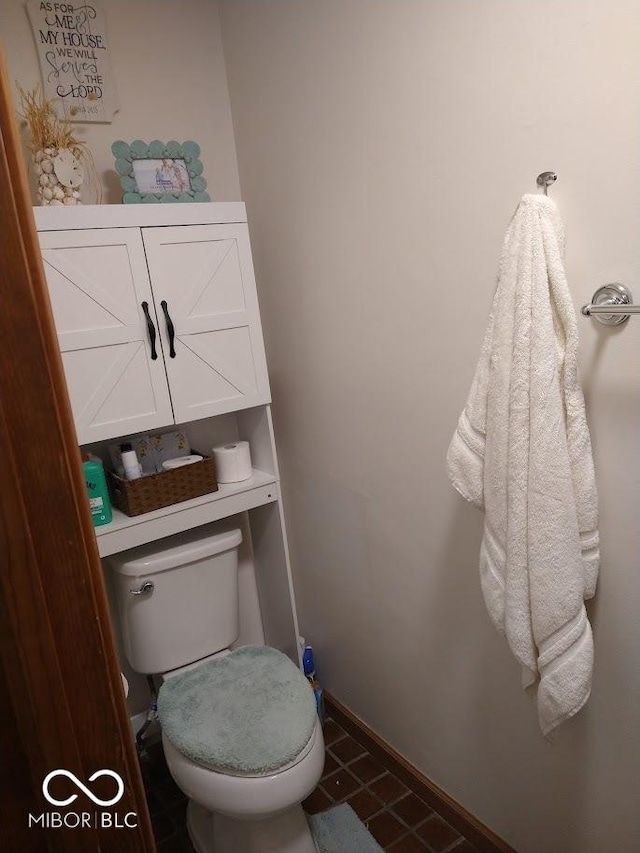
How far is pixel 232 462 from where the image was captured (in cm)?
193

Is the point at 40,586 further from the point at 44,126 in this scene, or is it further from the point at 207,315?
the point at 44,126

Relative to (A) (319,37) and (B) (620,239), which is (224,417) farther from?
(B) (620,239)

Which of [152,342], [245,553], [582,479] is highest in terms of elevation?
[152,342]

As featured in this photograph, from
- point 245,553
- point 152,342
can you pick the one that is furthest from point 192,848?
point 152,342

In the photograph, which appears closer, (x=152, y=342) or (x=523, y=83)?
(x=523, y=83)

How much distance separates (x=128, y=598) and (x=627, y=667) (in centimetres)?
128

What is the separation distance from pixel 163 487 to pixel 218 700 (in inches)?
23.2

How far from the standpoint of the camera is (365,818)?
1736 mm

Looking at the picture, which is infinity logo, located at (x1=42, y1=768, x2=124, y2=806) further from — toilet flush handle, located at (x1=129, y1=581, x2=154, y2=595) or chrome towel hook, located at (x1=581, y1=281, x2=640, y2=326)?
toilet flush handle, located at (x1=129, y1=581, x2=154, y2=595)

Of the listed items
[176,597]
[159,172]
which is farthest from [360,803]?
[159,172]

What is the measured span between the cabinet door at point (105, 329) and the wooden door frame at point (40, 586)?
1.07 meters

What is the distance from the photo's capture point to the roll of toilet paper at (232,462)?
6.30 ft

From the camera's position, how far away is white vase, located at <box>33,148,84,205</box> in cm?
155

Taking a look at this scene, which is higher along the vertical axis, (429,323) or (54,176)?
→ (54,176)
